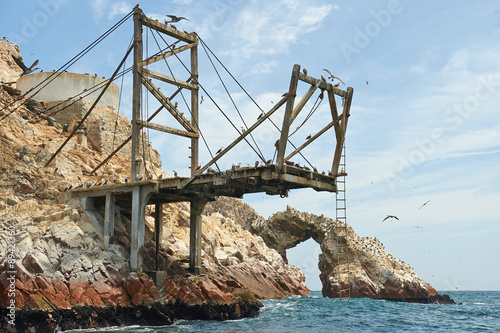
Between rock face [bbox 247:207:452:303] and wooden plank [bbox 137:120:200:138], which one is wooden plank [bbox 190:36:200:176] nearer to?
wooden plank [bbox 137:120:200:138]

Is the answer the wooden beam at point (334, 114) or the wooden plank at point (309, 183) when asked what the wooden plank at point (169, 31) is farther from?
the wooden plank at point (309, 183)


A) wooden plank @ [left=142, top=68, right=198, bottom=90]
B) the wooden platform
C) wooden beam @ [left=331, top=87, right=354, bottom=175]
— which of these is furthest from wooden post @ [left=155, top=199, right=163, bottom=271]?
wooden beam @ [left=331, top=87, right=354, bottom=175]

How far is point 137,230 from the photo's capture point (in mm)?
33312

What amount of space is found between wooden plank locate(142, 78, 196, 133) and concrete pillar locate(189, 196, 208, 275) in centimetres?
508

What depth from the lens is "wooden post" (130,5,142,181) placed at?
35438 millimetres

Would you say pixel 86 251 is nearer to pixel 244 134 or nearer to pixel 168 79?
pixel 244 134

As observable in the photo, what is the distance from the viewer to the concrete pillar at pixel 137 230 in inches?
1288

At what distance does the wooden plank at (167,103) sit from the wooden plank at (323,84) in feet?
38.8

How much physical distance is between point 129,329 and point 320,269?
5227cm

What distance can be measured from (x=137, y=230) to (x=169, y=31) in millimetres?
14248

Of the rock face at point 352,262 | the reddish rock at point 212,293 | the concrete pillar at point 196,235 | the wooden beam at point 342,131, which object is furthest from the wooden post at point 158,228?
the rock face at point 352,262

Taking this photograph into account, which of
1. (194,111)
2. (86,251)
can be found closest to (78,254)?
(86,251)

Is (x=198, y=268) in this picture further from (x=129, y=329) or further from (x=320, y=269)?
(x=320, y=269)

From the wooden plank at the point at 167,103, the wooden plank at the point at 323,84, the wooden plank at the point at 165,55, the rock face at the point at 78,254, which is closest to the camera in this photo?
the wooden plank at the point at 323,84
